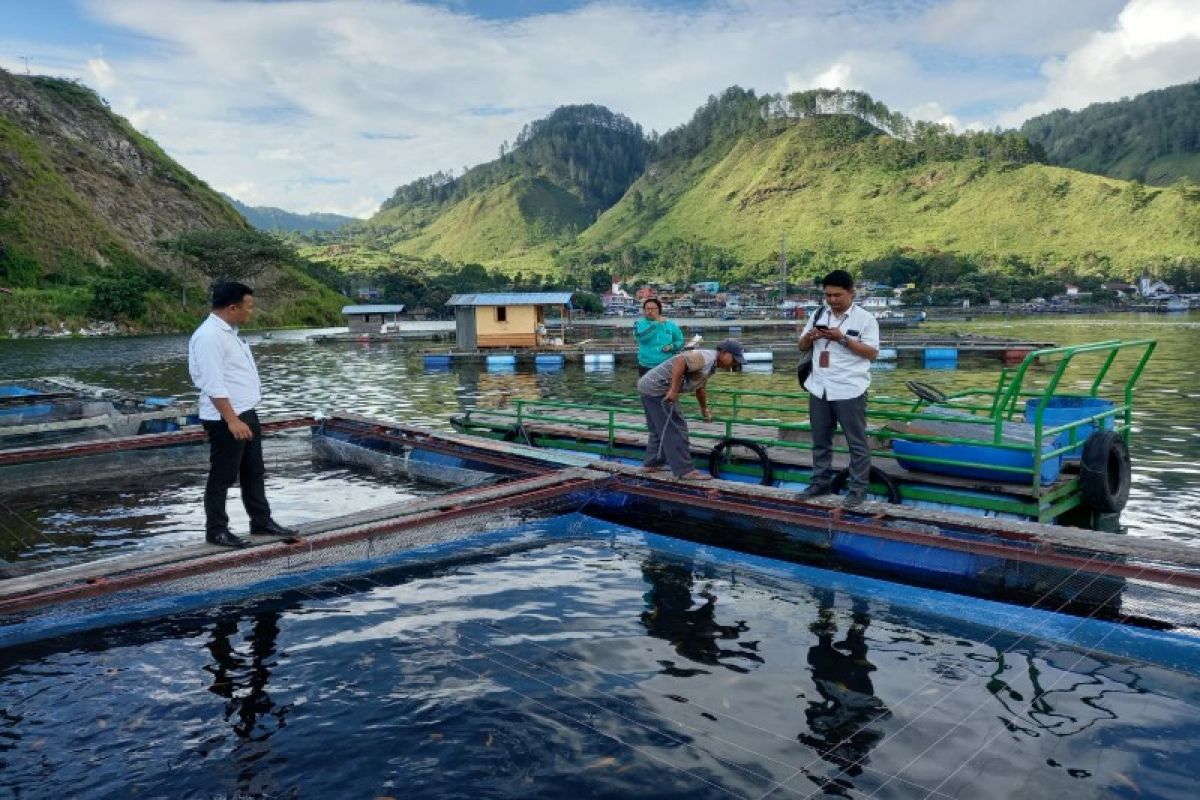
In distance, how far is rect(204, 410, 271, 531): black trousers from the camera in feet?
24.2

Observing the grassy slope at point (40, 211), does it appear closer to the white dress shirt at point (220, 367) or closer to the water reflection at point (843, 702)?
the white dress shirt at point (220, 367)

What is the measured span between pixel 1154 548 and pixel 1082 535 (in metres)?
0.60

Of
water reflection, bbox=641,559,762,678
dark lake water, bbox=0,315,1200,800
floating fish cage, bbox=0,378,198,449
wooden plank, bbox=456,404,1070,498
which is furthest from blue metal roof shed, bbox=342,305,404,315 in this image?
water reflection, bbox=641,559,762,678

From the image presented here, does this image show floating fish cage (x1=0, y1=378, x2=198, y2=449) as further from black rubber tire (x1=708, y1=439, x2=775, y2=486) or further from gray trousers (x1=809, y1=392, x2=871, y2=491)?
gray trousers (x1=809, y1=392, x2=871, y2=491)

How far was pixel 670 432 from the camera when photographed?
10469mm

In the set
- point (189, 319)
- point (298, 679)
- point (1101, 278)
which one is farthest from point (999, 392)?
point (1101, 278)

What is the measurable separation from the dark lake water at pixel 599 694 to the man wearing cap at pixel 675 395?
139cm

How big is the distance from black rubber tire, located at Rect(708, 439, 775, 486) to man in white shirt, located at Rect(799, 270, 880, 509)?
7.76 ft

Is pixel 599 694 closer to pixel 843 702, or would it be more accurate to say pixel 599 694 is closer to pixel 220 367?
pixel 843 702

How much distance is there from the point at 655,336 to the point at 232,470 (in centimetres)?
596

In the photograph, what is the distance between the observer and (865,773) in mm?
4863

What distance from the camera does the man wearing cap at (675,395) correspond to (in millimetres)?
9406

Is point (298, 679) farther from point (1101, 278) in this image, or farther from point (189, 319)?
point (1101, 278)

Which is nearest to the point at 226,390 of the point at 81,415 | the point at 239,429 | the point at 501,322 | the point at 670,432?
the point at 239,429
